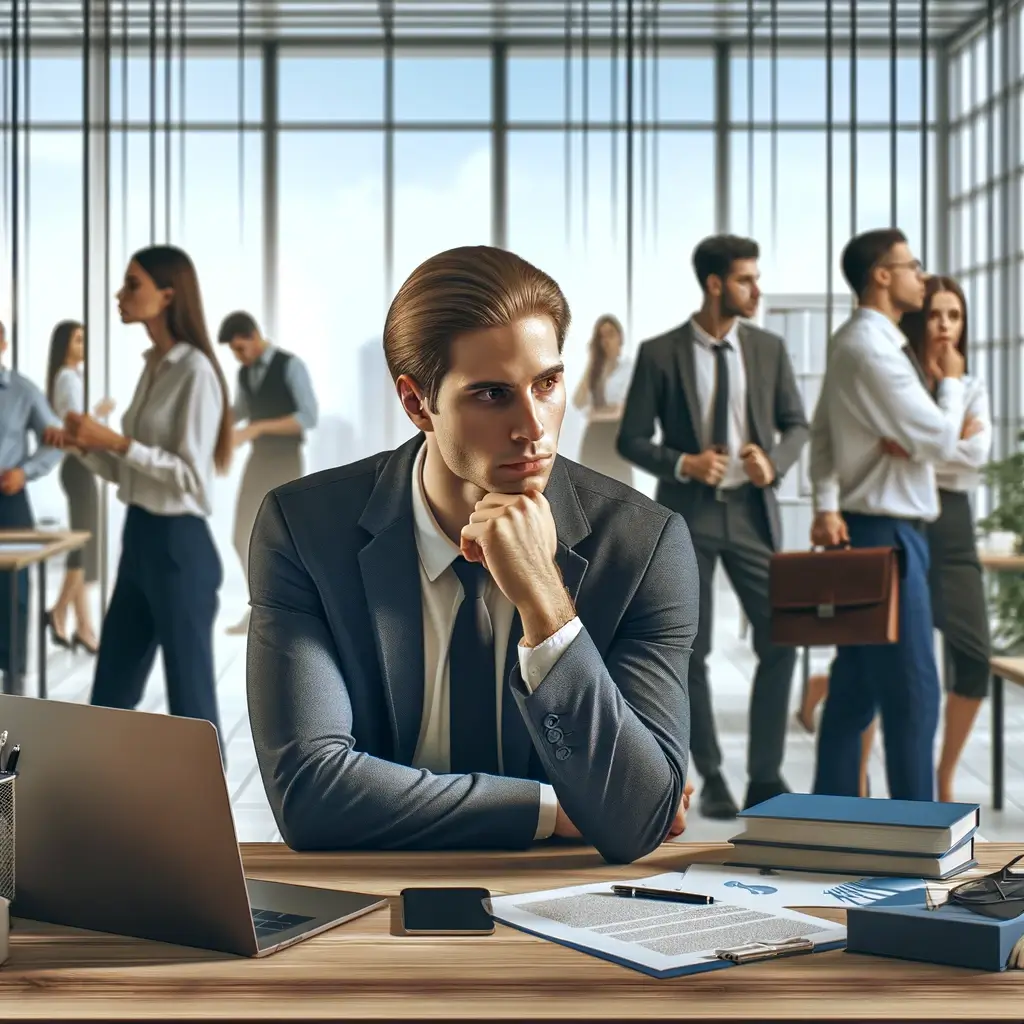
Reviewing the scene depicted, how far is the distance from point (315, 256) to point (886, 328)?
8.01 meters

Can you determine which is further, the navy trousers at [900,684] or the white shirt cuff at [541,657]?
the navy trousers at [900,684]

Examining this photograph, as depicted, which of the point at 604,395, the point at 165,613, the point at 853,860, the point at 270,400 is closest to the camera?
the point at 853,860

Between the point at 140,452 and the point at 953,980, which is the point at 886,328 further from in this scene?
the point at 953,980

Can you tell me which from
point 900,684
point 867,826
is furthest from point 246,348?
point 867,826

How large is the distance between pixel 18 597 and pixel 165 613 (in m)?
1.50

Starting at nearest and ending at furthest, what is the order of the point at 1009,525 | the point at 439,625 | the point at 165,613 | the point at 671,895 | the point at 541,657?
the point at 671,895 < the point at 541,657 < the point at 439,625 < the point at 165,613 < the point at 1009,525

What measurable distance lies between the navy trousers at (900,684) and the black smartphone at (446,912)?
9.12 feet

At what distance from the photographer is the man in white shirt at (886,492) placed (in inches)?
158

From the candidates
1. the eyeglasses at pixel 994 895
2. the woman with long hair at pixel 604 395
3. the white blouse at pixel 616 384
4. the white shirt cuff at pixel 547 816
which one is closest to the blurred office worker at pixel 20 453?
the woman with long hair at pixel 604 395

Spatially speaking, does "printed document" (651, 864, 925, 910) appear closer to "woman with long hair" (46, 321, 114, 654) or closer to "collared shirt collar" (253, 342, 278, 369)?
"woman with long hair" (46, 321, 114, 654)

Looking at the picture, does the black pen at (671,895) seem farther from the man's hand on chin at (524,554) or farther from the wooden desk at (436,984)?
the man's hand on chin at (524,554)

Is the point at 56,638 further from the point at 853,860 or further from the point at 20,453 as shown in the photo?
the point at 853,860

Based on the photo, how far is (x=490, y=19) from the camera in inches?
440

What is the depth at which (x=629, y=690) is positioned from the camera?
1755 millimetres
